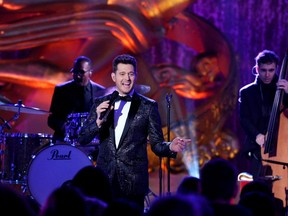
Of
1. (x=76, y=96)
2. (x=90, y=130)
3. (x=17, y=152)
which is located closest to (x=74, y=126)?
(x=76, y=96)

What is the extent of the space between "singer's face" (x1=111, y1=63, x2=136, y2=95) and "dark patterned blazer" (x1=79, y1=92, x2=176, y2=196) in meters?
0.09

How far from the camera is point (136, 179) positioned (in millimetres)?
4898

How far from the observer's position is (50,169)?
6.68 m

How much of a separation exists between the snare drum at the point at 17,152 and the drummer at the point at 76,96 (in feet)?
0.98

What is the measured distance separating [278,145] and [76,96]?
244cm

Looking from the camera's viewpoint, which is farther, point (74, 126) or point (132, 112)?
point (74, 126)

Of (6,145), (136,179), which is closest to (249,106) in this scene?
(136,179)

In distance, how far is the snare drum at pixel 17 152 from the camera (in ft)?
23.9

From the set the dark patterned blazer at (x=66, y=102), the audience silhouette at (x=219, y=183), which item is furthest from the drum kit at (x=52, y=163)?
the audience silhouette at (x=219, y=183)

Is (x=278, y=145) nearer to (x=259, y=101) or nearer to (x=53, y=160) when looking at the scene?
(x=259, y=101)

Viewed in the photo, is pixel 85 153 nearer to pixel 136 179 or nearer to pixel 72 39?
pixel 136 179

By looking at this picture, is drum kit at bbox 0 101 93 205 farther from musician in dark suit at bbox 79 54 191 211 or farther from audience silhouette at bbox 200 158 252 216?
audience silhouette at bbox 200 158 252 216

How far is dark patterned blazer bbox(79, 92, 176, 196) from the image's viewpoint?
16.1 ft

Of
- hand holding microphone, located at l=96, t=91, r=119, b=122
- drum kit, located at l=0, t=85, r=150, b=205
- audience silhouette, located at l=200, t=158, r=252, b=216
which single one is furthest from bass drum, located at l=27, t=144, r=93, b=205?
audience silhouette, located at l=200, t=158, r=252, b=216
